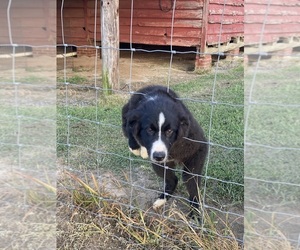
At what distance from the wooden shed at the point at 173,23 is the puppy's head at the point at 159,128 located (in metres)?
5.67

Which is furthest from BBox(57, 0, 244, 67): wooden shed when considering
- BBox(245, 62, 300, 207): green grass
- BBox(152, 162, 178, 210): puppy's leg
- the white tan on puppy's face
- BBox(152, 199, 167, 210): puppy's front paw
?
the white tan on puppy's face

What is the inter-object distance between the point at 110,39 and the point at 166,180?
12.1 ft

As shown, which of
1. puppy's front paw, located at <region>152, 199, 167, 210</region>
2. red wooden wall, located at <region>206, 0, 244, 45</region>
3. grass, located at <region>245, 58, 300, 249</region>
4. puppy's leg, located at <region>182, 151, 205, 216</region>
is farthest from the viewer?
red wooden wall, located at <region>206, 0, 244, 45</region>

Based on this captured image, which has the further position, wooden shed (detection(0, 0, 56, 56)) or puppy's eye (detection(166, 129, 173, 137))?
wooden shed (detection(0, 0, 56, 56))

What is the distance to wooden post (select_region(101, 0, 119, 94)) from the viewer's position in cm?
605

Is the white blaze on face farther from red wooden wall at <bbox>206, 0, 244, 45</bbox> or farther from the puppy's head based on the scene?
red wooden wall at <bbox>206, 0, 244, 45</bbox>

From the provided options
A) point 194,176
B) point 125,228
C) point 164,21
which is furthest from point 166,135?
point 164,21

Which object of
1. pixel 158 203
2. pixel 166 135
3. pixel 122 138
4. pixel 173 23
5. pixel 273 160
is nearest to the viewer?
pixel 166 135

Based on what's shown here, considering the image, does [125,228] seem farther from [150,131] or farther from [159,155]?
[150,131]

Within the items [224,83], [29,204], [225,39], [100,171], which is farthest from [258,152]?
[225,39]

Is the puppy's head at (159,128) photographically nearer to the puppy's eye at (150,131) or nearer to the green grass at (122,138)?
the puppy's eye at (150,131)

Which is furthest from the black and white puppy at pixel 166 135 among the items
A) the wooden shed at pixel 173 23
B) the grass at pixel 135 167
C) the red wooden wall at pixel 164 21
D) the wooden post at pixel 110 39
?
the red wooden wall at pixel 164 21

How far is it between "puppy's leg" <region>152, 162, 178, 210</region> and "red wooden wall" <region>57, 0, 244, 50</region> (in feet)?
18.5

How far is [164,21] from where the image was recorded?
8.88 meters
